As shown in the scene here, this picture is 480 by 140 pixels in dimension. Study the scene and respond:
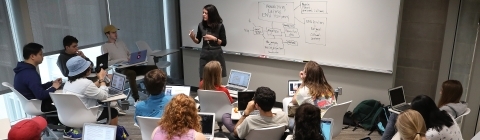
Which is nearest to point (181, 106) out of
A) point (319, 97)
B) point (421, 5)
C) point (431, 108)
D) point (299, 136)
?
point (299, 136)

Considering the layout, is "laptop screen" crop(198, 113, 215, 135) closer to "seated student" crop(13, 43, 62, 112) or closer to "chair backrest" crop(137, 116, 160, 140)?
"chair backrest" crop(137, 116, 160, 140)

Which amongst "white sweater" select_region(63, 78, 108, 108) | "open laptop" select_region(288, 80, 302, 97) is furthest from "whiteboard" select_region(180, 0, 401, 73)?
"white sweater" select_region(63, 78, 108, 108)

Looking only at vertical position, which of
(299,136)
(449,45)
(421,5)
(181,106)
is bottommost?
(299,136)

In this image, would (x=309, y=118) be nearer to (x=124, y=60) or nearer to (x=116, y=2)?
(x=124, y=60)

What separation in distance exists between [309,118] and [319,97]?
924mm

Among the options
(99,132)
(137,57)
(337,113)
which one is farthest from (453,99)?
(137,57)

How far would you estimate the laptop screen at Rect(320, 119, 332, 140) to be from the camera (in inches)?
101

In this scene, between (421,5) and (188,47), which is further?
(188,47)

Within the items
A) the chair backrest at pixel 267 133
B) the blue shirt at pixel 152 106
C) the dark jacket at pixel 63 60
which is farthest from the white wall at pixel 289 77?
the blue shirt at pixel 152 106

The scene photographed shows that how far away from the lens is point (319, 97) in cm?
321

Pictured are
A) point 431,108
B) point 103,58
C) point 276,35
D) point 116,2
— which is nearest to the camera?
point 431,108

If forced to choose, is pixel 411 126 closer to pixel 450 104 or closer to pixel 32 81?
pixel 450 104

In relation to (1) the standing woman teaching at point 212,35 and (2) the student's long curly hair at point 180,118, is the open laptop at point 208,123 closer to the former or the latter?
(2) the student's long curly hair at point 180,118

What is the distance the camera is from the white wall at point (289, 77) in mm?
4430
